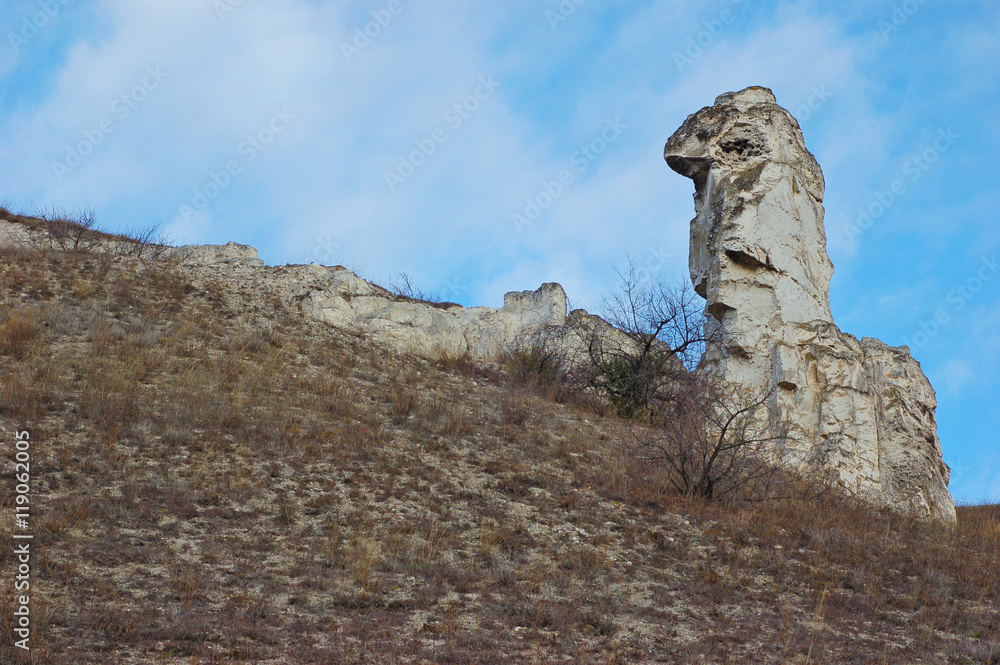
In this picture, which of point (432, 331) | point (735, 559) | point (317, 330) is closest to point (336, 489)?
point (735, 559)

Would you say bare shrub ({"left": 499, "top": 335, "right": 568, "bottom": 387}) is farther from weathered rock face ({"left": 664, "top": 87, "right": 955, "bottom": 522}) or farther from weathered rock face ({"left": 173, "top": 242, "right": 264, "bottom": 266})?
weathered rock face ({"left": 173, "top": 242, "right": 264, "bottom": 266})

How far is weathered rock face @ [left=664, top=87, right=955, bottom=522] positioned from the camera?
14.8 metres

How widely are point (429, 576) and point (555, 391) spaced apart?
10139mm

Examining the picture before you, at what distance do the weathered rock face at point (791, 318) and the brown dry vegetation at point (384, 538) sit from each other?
1610 millimetres

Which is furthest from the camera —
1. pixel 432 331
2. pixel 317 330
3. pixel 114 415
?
pixel 432 331

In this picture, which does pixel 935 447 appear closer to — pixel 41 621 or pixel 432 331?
pixel 432 331

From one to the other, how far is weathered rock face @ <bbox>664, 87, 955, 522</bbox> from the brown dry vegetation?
161cm

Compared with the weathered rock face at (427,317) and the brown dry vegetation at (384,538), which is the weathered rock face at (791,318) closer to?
the brown dry vegetation at (384,538)

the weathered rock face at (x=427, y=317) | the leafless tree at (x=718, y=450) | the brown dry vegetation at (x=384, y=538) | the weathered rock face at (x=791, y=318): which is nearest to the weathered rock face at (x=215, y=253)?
the weathered rock face at (x=427, y=317)

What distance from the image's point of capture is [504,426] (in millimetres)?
14117

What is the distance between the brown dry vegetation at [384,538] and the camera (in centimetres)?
701

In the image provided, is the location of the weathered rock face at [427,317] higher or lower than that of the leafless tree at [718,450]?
higher

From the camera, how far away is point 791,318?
16.4 m

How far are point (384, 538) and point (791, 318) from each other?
33.6 feet
